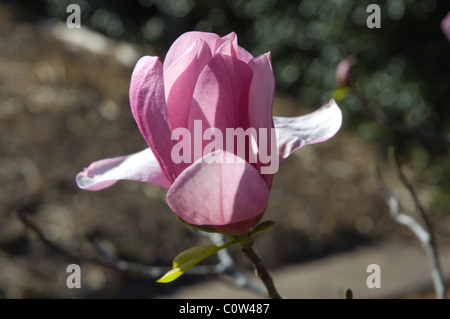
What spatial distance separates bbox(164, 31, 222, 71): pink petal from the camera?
0.61 m

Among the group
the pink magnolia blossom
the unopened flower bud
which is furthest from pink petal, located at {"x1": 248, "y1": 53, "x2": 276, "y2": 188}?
the unopened flower bud

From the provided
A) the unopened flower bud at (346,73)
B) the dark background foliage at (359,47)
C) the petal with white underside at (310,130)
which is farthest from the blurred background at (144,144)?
the petal with white underside at (310,130)

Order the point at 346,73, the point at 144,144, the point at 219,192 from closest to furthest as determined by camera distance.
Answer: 1. the point at 219,192
2. the point at 346,73
3. the point at 144,144

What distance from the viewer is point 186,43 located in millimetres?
624

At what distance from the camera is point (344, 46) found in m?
4.36

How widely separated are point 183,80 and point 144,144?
3116 mm

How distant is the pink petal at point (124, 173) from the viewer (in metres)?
0.64

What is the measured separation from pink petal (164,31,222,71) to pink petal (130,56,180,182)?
1.4 inches

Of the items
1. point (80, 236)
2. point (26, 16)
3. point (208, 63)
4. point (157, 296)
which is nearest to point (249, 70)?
point (208, 63)

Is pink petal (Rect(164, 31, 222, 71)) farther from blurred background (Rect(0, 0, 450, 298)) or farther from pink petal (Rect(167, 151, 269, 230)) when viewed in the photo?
blurred background (Rect(0, 0, 450, 298))

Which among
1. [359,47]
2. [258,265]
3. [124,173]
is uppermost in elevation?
[359,47]

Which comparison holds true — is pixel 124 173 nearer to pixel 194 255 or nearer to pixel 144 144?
pixel 194 255

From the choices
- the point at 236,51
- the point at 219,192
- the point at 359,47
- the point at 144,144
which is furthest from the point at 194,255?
the point at 359,47
